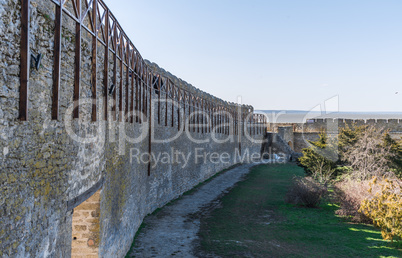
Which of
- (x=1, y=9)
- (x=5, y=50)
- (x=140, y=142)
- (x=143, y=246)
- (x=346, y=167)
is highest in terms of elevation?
(x=1, y=9)

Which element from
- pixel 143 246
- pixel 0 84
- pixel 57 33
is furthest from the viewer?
pixel 143 246

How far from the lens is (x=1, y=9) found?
2971 mm

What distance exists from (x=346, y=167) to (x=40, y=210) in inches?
653

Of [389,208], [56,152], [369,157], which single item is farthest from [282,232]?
[56,152]

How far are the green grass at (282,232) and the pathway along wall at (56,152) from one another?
3030 mm

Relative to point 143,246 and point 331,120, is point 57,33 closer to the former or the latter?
point 143,246

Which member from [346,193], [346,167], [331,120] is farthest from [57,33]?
[331,120]

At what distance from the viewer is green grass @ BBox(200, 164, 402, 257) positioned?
9.19 m

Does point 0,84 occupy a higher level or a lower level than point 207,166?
higher

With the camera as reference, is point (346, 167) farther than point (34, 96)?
Yes

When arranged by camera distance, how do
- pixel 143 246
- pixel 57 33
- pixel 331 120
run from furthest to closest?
pixel 331 120 < pixel 143 246 < pixel 57 33

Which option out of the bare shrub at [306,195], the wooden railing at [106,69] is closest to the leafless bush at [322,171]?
the bare shrub at [306,195]

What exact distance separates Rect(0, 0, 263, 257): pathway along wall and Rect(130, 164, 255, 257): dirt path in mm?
676

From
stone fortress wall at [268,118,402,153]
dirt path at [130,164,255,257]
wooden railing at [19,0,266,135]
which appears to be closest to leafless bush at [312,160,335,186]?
dirt path at [130,164,255,257]
